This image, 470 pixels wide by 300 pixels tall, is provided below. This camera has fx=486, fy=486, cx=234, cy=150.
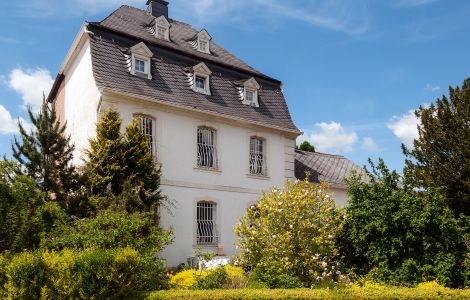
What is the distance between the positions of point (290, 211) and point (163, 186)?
632 cm

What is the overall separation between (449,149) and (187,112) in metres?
11.4

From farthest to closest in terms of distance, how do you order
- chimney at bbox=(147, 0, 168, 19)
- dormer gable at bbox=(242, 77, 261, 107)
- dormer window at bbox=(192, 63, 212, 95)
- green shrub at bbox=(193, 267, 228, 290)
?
chimney at bbox=(147, 0, 168, 19) < dormer gable at bbox=(242, 77, 261, 107) < dormer window at bbox=(192, 63, 212, 95) < green shrub at bbox=(193, 267, 228, 290)

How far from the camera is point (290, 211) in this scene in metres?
12.0

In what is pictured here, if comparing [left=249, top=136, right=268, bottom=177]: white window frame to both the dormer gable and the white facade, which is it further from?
the dormer gable

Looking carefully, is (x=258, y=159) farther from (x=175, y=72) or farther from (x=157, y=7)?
(x=157, y=7)

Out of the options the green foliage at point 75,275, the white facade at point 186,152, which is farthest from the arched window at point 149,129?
the green foliage at point 75,275

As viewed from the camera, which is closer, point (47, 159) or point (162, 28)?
point (47, 159)

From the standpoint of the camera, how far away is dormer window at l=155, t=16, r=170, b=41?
20078mm

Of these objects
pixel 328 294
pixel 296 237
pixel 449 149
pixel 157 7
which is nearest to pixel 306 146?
pixel 449 149

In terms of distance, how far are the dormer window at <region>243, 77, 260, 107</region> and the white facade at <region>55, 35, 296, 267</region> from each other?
1167 mm

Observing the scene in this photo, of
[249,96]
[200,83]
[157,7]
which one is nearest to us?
[200,83]

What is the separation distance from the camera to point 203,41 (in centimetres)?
2120

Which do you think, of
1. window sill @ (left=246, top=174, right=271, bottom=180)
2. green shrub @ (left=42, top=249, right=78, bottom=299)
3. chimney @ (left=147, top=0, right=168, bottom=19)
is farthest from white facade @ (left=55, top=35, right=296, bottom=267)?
green shrub @ (left=42, top=249, right=78, bottom=299)

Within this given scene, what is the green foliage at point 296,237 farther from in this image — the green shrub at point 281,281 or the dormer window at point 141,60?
the dormer window at point 141,60
